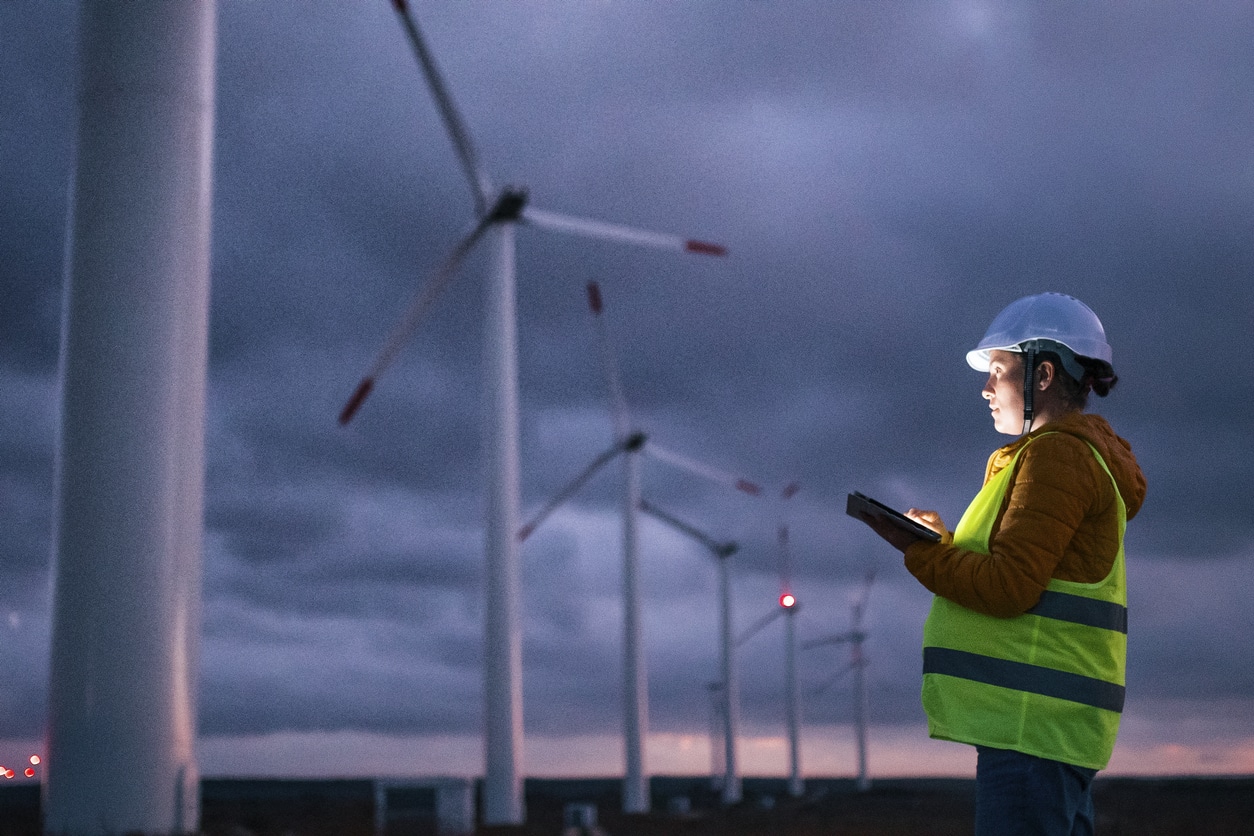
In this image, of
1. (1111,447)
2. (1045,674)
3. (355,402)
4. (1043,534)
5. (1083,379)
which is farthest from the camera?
(355,402)

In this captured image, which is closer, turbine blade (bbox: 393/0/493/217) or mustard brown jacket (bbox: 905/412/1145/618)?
mustard brown jacket (bbox: 905/412/1145/618)

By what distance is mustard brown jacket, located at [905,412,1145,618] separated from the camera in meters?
4.79

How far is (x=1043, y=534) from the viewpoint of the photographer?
480cm

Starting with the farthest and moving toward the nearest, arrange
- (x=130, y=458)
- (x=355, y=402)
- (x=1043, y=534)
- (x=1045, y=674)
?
(x=355, y=402) → (x=130, y=458) → (x=1045, y=674) → (x=1043, y=534)

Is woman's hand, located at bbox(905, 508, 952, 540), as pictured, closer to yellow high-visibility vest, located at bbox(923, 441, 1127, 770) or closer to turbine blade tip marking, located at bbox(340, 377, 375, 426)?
yellow high-visibility vest, located at bbox(923, 441, 1127, 770)

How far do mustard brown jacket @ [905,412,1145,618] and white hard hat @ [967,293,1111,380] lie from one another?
36 cm

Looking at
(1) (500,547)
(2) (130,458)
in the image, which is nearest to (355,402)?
(1) (500,547)

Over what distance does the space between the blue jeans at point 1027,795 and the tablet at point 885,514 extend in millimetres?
843

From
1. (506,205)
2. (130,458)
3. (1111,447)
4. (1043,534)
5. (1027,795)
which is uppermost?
(506,205)

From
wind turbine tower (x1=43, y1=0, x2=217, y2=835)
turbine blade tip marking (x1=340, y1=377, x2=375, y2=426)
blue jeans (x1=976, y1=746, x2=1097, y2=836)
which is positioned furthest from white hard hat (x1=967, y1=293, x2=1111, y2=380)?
turbine blade tip marking (x1=340, y1=377, x2=375, y2=426)

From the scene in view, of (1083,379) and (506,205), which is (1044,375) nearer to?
(1083,379)

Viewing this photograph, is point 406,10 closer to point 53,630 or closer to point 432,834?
point 432,834

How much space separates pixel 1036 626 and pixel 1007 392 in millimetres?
1013

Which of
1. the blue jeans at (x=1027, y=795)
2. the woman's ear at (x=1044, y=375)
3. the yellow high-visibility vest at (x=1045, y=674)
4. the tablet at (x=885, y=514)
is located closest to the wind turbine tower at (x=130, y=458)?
the tablet at (x=885, y=514)
